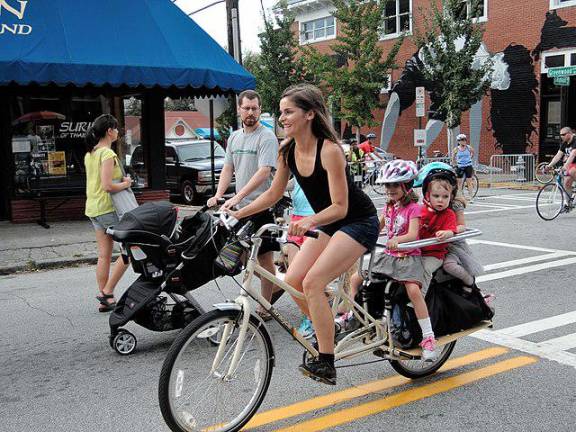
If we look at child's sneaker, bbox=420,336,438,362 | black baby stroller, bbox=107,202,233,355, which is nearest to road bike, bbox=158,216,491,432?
child's sneaker, bbox=420,336,438,362

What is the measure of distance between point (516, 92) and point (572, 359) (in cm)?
2281

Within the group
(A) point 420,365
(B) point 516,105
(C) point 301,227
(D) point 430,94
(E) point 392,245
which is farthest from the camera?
(D) point 430,94

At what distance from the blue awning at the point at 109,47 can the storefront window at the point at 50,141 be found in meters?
2.03

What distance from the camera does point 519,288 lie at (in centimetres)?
730

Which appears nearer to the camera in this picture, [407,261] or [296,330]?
[296,330]

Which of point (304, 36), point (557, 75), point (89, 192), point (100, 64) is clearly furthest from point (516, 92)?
point (89, 192)

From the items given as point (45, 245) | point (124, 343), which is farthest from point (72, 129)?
point (124, 343)

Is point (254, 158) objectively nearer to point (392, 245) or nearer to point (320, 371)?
point (392, 245)

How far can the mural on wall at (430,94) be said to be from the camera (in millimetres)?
26406

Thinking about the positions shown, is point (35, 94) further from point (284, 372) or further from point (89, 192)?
point (284, 372)

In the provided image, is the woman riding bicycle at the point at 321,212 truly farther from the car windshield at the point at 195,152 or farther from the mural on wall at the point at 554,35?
the mural on wall at the point at 554,35

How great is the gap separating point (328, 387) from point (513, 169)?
20377mm

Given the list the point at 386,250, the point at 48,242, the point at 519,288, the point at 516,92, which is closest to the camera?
the point at 386,250

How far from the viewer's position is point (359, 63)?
2845cm
